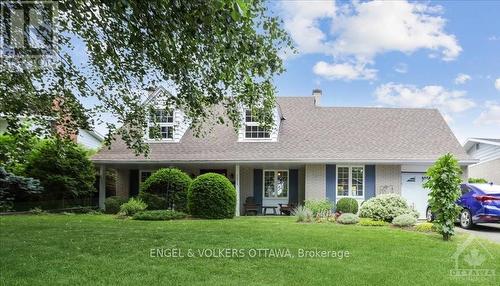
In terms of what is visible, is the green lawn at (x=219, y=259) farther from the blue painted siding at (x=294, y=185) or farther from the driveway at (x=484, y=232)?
the blue painted siding at (x=294, y=185)

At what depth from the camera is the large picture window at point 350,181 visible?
2017 centimetres

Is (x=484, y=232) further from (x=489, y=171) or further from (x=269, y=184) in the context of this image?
(x=489, y=171)

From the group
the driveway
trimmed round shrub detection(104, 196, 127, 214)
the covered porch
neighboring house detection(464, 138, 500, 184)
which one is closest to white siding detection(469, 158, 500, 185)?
neighboring house detection(464, 138, 500, 184)

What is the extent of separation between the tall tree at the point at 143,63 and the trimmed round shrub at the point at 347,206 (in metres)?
9.07

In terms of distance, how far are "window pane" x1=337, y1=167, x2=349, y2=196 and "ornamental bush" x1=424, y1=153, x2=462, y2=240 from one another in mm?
9350

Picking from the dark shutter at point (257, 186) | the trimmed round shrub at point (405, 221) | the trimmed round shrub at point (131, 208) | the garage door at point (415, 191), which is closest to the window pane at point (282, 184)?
the dark shutter at point (257, 186)

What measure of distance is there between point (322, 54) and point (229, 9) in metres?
15.2

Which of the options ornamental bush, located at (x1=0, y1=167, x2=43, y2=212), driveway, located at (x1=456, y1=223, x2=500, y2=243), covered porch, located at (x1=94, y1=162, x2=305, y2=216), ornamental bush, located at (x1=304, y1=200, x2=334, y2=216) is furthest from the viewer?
covered porch, located at (x1=94, y1=162, x2=305, y2=216)

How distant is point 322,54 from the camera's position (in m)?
20.1

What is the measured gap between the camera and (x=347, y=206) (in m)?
18.8

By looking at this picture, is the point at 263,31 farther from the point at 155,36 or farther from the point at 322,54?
the point at 322,54

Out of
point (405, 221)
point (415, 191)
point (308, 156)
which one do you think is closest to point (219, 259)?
point (405, 221)

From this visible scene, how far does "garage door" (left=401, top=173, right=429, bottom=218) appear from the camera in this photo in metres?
20.2

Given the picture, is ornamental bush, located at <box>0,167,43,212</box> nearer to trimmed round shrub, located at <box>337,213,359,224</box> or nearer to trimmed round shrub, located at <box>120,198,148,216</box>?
trimmed round shrub, located at <box>120,198,148,216</box>
